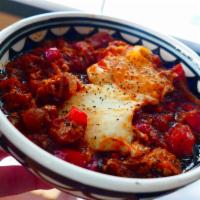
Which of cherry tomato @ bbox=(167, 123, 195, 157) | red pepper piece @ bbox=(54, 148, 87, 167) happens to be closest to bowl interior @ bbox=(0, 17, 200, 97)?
cherry tomato @ bbox=(167, 123, 195, 157)

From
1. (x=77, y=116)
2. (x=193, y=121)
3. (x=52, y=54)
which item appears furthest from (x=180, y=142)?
(x=52, y=54)

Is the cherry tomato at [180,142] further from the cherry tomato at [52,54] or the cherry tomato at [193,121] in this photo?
the cherry tomato at [52,54]

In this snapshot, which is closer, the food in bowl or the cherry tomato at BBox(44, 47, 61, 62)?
the food in bowl

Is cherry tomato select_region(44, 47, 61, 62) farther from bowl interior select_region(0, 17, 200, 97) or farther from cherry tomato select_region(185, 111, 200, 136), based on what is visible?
cherry tomato select_region(185, 111, 200, 136)

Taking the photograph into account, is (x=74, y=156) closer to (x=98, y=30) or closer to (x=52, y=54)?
(x=52, y=54)

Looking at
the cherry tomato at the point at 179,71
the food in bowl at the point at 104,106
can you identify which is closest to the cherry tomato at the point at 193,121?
the food in bowl at the point at 104,106
